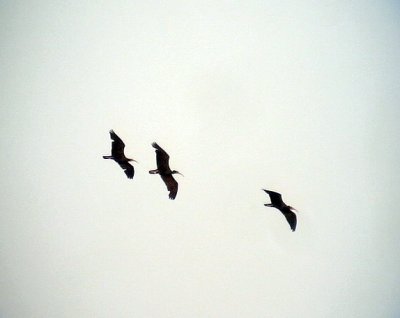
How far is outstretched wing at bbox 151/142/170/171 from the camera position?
9.21 metres

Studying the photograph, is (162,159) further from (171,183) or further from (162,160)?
(171,183)

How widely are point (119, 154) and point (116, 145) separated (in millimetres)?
582

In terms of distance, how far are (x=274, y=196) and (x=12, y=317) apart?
3809 cm

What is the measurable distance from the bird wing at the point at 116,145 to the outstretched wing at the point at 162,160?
150 centimetres

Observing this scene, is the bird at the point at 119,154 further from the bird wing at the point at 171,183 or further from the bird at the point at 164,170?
the bird wing at the point at 171,183

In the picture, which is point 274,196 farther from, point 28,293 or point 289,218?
point 28,293

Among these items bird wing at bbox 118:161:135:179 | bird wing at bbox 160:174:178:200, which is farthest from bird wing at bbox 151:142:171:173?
bird wing at bbox 118:161:135:179

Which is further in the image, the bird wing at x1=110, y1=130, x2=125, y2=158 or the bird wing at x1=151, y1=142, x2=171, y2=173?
the bird wing at x1=110, y1=130, x2=125, y2=158

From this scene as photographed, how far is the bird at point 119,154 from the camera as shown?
383 inches

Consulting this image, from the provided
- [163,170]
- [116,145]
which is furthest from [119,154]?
[163,170]

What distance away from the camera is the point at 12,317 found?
1280 inches

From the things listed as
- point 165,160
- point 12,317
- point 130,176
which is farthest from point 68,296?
point 165,160

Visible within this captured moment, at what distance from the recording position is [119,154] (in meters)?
10.5

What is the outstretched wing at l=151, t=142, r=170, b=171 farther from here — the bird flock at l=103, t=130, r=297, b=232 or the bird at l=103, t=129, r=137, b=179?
the bird at l=103, t=129, r=137, b=179
